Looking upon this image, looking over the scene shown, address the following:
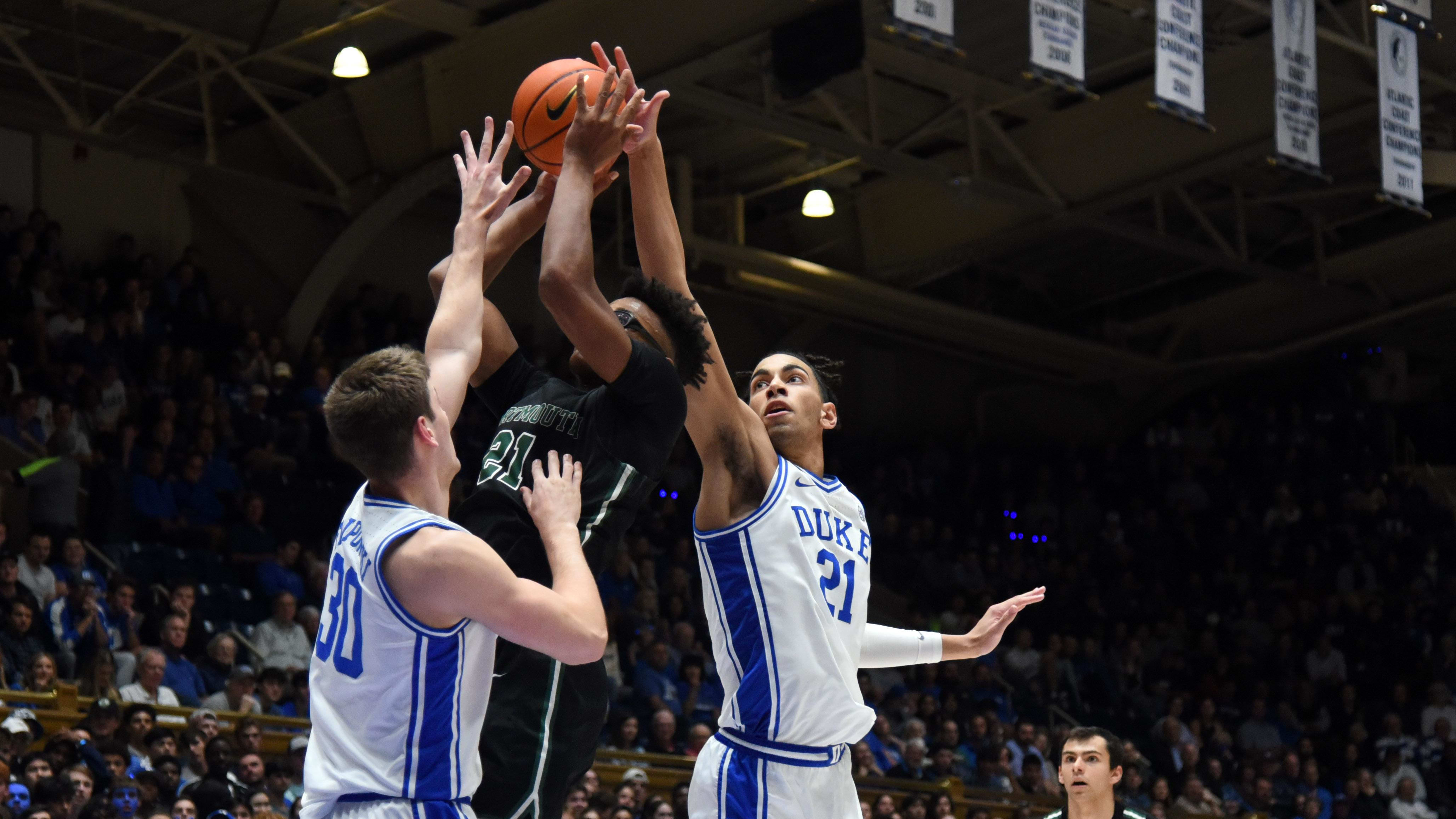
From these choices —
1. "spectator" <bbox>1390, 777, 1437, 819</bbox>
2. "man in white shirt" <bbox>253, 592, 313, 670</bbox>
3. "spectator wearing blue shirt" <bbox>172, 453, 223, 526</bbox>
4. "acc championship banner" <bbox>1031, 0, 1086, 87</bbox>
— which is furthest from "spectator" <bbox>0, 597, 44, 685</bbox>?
"spectator" <bbox>1390, 777, 1437, 819</bbox>

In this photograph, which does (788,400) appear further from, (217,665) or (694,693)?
(694,693)

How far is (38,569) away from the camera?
11.5 m

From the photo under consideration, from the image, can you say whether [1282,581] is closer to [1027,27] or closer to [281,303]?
[1027,27]

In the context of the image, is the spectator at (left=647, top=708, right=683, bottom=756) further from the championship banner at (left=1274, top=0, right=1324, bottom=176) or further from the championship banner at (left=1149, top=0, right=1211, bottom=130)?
the championship banner at (left=1274, top=0, right=1324, bottom=176)

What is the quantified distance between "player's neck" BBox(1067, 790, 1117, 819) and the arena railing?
5404mm

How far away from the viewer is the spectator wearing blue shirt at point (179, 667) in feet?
36.7

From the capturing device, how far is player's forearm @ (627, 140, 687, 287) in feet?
16.0

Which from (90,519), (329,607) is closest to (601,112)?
(329,607)

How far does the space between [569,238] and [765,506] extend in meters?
1.09

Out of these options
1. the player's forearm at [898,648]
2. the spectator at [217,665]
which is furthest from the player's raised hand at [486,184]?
the spectator at [217,665]

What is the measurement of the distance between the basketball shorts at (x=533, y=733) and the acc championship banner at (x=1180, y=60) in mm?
8501

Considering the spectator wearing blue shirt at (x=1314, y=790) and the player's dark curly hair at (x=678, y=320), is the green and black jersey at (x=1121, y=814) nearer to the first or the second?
the player's dark curly hair at (x=678, y=320)

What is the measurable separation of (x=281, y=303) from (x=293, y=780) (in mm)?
9379

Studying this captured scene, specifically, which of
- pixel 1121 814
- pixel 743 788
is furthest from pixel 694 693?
pixel 743 788
